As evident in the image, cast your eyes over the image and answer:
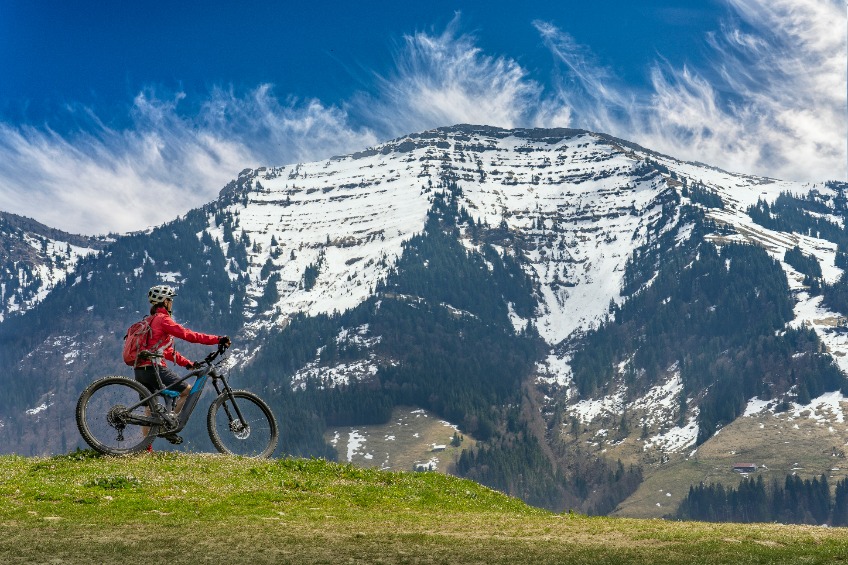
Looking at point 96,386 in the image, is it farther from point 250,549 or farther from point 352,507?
point 250,549

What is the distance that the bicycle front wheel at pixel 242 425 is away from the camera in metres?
35.3

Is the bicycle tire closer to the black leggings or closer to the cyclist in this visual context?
the black leggings

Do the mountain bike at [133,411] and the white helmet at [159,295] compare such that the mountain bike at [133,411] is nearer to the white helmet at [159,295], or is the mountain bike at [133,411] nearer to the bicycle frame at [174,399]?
the bicycle frame at [174,399]

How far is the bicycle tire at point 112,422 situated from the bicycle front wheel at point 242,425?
9.19 feet

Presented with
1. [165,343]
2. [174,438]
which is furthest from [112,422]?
[165,343]

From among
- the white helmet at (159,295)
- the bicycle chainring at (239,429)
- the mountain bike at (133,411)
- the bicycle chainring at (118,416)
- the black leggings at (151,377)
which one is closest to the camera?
the bicycle chainring at (118,416)

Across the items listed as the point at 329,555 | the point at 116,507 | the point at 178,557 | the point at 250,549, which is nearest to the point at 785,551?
the point at 329,555

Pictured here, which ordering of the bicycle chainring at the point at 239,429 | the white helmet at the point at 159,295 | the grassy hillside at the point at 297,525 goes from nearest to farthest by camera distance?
1. the grassy hillside at the point at 297,525
2. the white helmet at the point at 159,295
3. the bicycle chainring at the point at 239,429

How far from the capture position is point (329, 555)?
71.1ft

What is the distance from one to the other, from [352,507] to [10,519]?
9699mm

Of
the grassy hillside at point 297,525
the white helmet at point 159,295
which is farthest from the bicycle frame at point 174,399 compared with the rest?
the white helmet at point 159,295

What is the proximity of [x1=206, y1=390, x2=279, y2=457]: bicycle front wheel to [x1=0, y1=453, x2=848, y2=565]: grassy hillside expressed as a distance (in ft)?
4.93

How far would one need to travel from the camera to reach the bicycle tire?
32.4 metres

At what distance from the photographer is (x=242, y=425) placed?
3578cm
